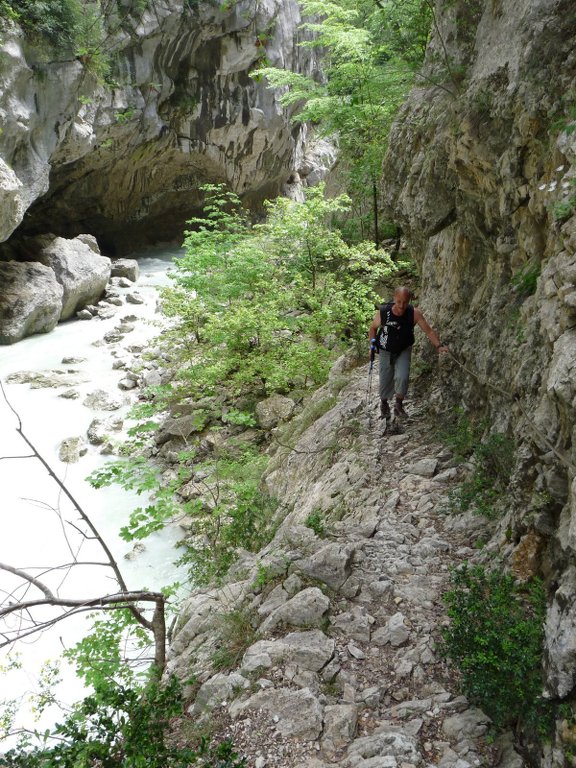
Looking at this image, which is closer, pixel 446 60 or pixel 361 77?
pixel 446 60

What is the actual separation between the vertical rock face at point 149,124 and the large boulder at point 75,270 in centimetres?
202

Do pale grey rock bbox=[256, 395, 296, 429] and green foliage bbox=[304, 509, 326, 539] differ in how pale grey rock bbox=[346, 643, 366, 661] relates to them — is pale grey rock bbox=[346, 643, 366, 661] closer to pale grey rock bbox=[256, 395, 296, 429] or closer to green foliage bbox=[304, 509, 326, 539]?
green foliage bbox=[304, 509, 326, 539]

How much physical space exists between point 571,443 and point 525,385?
99 centimetres

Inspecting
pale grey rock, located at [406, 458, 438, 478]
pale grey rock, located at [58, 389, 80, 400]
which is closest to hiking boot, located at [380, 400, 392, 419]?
pale grey rock, located at [406, 458, 438, 478]

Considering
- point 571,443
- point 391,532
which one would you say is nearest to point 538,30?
point 571,443

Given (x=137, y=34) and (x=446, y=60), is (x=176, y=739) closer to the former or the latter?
(x=446, y=60)

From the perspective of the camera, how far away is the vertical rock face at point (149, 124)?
53.2 ft

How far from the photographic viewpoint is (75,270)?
19203 millimetres

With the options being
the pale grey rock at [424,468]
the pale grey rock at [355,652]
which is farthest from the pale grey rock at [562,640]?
the pale grey rock at [424,468]

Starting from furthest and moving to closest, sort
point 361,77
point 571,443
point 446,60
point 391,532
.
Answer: point 361,77, point 446,60, point 391,532, point 571,443

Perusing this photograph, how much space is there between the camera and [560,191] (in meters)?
3.60

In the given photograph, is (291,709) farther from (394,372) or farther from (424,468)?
(394,372)

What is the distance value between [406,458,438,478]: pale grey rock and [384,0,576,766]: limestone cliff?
2.34 feet

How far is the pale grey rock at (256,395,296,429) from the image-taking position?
10531 millimetres
